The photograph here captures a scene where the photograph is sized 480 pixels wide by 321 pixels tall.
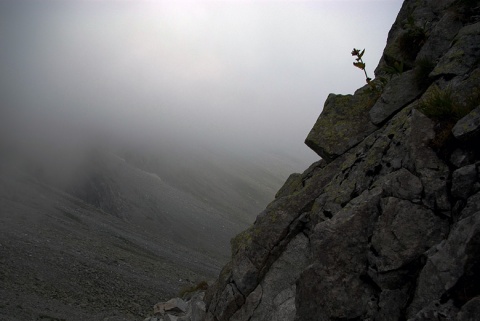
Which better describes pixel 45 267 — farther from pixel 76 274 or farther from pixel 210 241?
pixel 210 241

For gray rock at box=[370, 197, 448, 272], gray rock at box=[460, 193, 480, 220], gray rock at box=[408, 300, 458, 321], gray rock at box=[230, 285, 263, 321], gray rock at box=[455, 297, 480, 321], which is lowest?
gray rock at box=[230, 285, 263, 321]

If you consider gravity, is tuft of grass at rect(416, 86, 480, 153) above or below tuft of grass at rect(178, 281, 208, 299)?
above

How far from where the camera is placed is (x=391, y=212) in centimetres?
868

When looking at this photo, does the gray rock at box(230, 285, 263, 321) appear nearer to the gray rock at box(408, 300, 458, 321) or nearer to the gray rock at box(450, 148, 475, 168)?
the gray rock at box(408, 300, 458, 321)

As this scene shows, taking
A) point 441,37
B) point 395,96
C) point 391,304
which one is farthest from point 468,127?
point 441,37

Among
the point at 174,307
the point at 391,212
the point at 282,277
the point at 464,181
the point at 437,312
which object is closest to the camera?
the point at 437,312

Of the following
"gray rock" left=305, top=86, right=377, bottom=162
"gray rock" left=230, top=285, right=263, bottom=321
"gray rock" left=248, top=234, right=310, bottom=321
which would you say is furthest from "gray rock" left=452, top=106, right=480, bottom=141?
"gray rock" left=230, top=285, right=263, bottom=321

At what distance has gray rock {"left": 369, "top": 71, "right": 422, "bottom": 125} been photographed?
12.3 metres

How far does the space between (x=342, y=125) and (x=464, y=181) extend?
22.8ft

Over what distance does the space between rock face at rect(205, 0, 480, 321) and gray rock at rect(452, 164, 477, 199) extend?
0.02 meters

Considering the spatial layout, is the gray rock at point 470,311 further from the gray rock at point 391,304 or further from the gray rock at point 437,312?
the gray rock at point 391,304

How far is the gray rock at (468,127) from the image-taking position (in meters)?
7.86

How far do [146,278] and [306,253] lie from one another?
41.6 metres

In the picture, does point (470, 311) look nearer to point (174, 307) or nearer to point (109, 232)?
point (174, 307)
